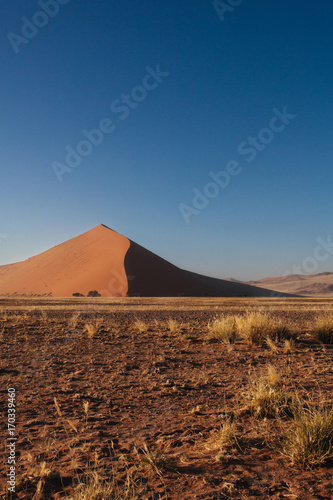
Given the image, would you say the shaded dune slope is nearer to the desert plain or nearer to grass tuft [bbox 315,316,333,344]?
grass tuft [bbox 315,316,333,344]

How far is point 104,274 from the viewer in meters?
52.5

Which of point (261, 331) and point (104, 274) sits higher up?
point (104, 274)

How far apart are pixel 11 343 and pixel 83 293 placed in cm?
4118

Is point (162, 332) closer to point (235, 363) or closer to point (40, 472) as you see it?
point (235, 363)

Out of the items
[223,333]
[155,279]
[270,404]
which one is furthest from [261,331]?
[155,279]

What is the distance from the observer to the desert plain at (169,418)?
2.74 m

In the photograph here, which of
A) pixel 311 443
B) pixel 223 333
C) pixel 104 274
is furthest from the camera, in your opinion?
pixel 104 274

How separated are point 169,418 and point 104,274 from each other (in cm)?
4919

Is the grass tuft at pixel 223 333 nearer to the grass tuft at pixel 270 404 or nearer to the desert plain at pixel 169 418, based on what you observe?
the desert plain at pixel 169 418

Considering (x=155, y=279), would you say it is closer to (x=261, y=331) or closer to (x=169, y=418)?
(x=261, y=331)

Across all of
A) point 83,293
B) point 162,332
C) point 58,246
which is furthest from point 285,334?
point 58,246

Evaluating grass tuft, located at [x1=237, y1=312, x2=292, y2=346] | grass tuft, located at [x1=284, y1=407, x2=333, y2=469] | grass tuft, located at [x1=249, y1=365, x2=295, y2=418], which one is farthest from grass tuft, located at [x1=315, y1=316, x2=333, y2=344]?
grass tuft, located at [x1=284, y1=407, x2=333, y2=469]

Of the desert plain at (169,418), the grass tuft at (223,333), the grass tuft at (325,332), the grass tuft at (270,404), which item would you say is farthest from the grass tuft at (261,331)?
the grass tuft at (270,404)

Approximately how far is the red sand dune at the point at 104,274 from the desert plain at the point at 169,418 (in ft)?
130
